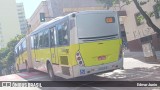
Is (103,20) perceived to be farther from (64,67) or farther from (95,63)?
(64,67)

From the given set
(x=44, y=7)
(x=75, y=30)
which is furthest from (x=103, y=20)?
(x=44, y=7)

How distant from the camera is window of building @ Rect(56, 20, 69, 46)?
12.3 metres

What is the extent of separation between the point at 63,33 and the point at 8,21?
162m

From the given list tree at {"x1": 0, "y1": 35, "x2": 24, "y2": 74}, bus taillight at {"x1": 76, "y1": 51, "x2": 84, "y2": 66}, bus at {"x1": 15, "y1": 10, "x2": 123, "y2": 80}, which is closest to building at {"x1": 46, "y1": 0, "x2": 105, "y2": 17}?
tree at {"x1": 0, "y1": 35, "x2": 24, "y2": 74}

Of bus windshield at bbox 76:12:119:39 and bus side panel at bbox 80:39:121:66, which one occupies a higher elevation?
bus windshield at bbox 76:12:119:39

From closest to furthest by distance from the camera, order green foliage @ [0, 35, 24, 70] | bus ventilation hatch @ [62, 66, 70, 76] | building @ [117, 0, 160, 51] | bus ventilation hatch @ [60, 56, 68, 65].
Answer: bus ventilation hatch @ [62, 66, 70, 76]
bus ventilation hatch @ [60, 56, 68, 65]
building @ [117, 0, 160, 51]
green foliage @ [0, 35, 24, 70]

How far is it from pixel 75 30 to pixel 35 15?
6411cm

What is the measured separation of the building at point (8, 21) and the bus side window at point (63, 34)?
153 metres

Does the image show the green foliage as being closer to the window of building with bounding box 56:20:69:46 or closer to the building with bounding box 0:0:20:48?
the window of building with bounding box 56:20:69:46

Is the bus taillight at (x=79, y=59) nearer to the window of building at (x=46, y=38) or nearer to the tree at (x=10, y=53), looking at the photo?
the window of building at (x=46, y=38)

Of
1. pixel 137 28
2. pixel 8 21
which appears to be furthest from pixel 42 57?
pixel 8 21

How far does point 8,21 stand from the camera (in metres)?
169

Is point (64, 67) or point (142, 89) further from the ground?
point (64, 67)

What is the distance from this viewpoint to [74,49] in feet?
Answer: 38.6
